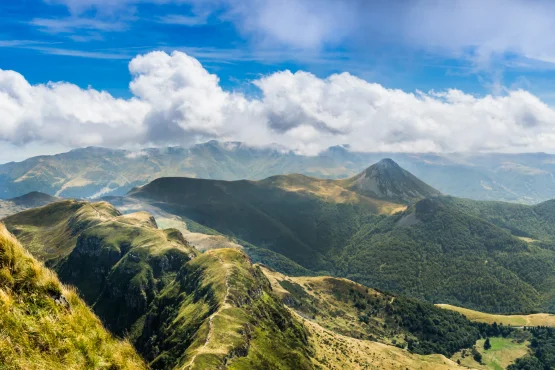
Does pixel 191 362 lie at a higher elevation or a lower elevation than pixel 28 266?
lower

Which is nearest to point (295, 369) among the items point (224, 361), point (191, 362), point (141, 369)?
point (224, 361)

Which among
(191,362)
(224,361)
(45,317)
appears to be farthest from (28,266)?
(224,361)

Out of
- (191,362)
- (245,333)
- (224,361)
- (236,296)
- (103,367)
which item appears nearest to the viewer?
(103,367)

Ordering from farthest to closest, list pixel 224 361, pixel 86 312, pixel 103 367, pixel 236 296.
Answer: pixel 236 296 < pixel 224 361 < pixel 86 312 < pixel 103 367

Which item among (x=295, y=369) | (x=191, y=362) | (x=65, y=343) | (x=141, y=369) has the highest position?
(x=65, y=343)

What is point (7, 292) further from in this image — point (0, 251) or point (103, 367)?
point (103, 367)

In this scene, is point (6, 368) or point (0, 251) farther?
point (0, 251)

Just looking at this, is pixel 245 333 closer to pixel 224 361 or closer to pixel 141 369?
pixel 224 361
